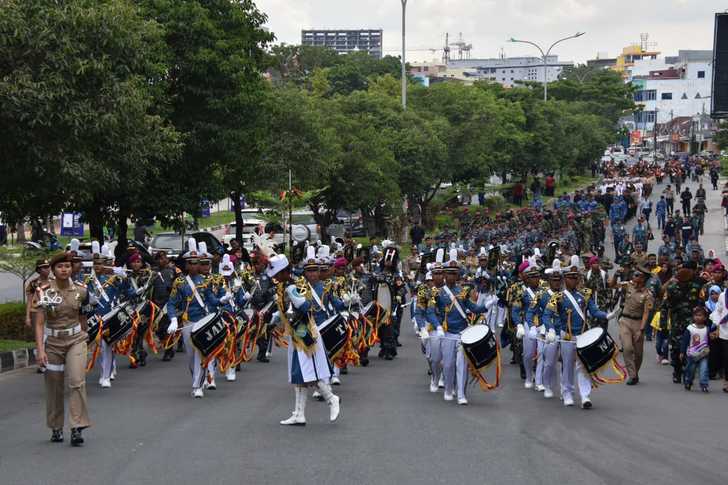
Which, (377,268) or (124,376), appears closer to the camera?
(124,376)

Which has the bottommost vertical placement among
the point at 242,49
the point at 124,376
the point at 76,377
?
the point at 124,376

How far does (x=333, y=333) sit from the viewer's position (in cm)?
1357

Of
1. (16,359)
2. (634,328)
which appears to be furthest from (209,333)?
(634,328)

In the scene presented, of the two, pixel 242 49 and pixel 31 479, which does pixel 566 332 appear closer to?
pixel 31 479

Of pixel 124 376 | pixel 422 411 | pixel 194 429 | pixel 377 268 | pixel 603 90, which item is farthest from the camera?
pixel 603 90

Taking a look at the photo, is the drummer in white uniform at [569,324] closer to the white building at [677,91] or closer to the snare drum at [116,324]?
the snare drum at [116,324]

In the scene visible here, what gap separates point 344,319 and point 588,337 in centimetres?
303

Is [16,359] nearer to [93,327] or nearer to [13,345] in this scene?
[13,345]

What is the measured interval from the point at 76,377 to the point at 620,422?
19.4 ft

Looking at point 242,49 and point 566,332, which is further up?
point 242,49

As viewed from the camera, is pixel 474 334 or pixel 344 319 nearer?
pixel 344 319

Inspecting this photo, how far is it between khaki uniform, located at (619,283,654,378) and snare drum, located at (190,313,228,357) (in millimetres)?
5576

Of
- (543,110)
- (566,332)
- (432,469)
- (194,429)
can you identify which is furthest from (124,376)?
(543,110)

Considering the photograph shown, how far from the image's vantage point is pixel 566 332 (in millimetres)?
15008
